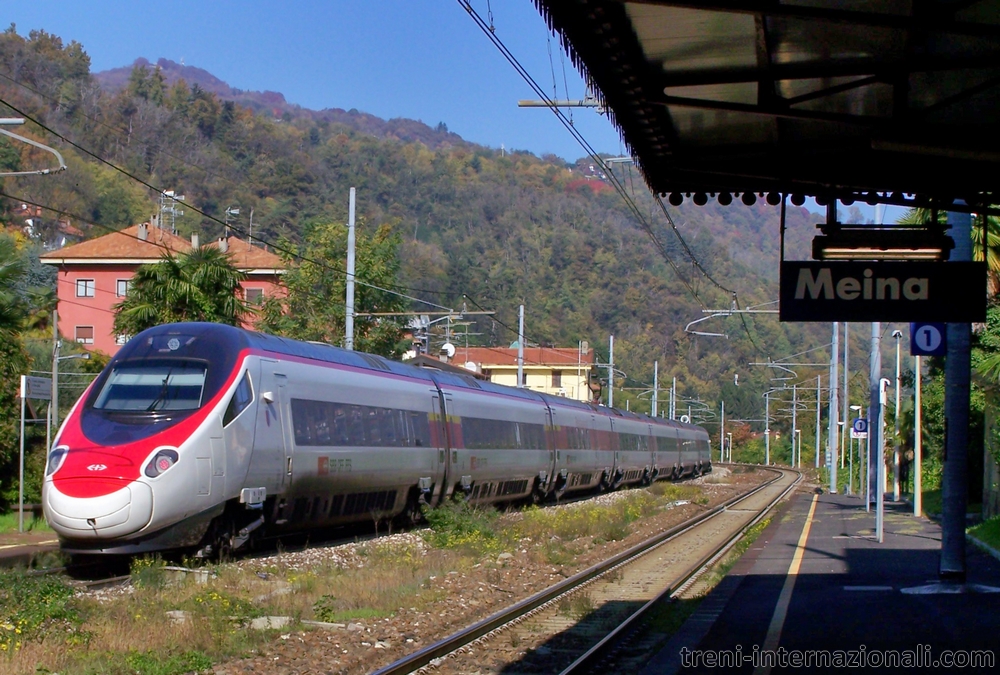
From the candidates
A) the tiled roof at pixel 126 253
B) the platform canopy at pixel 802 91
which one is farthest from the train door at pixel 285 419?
the tiled roof at pixel 126 253

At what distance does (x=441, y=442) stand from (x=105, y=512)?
10.3 meters

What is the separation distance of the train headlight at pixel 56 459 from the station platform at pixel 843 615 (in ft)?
24.9

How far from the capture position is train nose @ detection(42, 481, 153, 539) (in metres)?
13.5

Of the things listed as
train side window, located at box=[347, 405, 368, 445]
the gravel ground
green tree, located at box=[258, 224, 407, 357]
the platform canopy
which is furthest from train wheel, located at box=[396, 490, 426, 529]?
green tree, located at box=[258, 224, 407, 357]

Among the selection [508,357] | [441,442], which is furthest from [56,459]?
[508,357]

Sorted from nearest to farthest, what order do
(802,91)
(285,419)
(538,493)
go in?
(802,91) < (285,419) < (538,493)

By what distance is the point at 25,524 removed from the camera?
25.2 m

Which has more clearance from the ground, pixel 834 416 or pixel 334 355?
pixel 334 355

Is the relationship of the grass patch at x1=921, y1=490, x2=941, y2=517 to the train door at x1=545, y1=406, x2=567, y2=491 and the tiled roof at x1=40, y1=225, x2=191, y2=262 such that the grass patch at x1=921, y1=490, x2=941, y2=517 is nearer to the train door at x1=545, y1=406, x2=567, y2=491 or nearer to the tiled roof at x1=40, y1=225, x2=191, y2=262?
the train door at x1=545, y1=406, x2=567, y2=491

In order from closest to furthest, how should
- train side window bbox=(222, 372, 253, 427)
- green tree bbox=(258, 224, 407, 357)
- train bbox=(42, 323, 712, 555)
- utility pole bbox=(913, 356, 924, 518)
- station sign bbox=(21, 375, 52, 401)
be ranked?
1. train bbox=(42, 323, 712, 555)
2. train side window bbox=(222, 372, 253, 427)
3. station sign bbox=(21, 375, 52, 401)
4. utility pole bbox=(913, 356, 924, 518)
5. green tree bbox=(258, 224, 407, 357)

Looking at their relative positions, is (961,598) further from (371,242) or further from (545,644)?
(371,242)

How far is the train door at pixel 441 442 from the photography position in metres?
22.9

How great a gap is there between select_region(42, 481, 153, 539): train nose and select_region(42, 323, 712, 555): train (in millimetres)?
15

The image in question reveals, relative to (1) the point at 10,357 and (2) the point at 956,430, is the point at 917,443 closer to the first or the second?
(2) the point at 956,430
